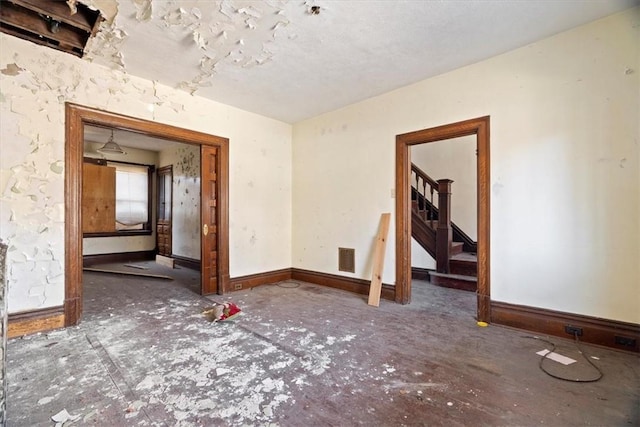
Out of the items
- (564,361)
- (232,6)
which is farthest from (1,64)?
(564,361)

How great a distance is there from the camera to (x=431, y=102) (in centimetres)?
359

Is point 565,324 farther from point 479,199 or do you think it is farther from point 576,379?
point 479,199

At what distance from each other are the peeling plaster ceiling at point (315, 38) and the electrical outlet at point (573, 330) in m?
2.68

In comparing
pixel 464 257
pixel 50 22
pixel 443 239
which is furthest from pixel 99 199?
pixel 464 257

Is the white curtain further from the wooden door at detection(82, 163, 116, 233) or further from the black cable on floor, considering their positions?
the black cable on floor

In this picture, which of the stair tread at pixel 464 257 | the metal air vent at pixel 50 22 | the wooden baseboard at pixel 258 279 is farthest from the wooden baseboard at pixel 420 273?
the metal air vent at pixel 50 22

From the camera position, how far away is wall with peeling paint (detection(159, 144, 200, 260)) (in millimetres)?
6348

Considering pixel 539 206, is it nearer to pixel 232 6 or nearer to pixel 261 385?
pixel 261 385

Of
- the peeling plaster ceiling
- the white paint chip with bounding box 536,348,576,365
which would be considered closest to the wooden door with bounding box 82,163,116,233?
the peeling plaster ceiling

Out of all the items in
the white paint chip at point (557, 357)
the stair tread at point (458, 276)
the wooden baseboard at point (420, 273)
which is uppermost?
the stair tread at point (458, 276)

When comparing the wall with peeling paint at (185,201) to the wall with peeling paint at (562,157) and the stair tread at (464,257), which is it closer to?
the wall with peeling paint at (562,157)

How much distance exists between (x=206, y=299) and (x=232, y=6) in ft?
11.1

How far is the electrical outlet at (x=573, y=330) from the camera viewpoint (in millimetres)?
2624

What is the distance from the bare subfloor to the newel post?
1.78 metres
